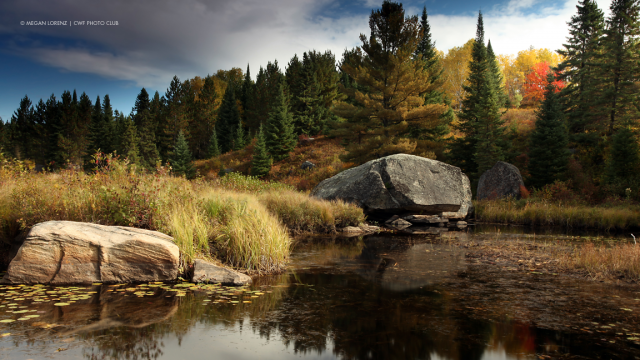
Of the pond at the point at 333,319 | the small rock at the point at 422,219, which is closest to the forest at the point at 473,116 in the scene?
the small rock at the point at 422,219

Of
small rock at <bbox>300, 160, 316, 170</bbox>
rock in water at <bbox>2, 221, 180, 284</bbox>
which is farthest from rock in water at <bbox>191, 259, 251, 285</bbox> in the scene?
small rock at <bbox>300, 160, 316, 170</bbox>

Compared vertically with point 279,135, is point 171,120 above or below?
above

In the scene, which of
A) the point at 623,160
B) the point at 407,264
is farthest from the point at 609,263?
the point at 623,160

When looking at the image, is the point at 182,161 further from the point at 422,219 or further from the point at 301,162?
the point at 422,219

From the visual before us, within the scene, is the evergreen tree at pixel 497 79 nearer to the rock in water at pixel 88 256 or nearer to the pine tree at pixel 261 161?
the pine tree at pixel 261 161

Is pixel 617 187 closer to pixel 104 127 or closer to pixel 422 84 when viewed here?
pixel 422 84

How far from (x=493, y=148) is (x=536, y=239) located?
13025mm

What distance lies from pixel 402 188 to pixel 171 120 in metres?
41.5

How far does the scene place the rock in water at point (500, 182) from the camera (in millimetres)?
21000

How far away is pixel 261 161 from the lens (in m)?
34.0

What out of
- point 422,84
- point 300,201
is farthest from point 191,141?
point 300,201

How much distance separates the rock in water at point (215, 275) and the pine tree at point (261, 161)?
27.2 metres

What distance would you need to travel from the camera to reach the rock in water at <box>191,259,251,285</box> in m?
6.38

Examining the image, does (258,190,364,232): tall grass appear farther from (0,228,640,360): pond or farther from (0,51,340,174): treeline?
(0,51,340,174): treeline
